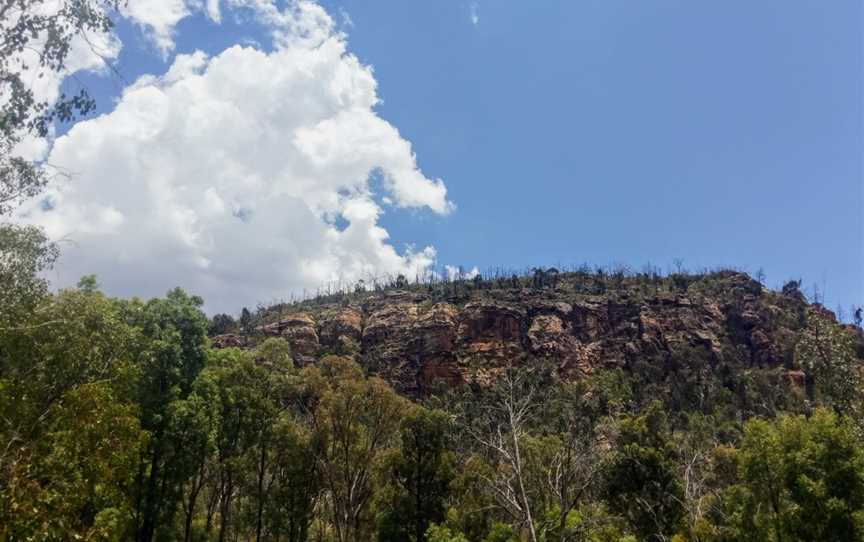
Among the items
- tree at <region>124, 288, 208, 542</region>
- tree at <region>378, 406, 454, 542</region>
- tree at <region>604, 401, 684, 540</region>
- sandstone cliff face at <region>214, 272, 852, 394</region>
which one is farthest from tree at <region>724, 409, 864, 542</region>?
sandstone cliff face at <region>214, 272, 852, 394</region>

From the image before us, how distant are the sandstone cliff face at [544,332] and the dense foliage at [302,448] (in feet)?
277

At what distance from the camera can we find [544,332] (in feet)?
413

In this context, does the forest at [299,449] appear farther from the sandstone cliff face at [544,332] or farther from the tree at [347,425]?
the sandstone cliff face at [544,332]

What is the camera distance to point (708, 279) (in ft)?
488

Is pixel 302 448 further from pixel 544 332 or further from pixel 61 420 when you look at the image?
pixel 544 332

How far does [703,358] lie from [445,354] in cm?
5425

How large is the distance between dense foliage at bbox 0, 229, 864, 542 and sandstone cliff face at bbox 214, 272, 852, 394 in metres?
84.3

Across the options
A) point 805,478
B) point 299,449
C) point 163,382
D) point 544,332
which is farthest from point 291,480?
point 544,332

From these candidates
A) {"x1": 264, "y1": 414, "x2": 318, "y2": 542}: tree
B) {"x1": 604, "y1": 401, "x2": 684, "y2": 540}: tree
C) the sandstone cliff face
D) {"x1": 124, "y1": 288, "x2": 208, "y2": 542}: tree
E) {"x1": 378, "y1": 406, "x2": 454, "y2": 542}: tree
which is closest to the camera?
{"x1": 124, "y1": 288, "x2": 208, "y2": 542}: tree

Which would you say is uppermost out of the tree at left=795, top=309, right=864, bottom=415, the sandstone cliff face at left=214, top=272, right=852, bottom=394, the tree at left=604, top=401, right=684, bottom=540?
the sandstone cliff face at left=214, top=272, right=852, bottom=394

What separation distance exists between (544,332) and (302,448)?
342 feet

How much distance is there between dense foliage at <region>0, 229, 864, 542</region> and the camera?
11547 mm

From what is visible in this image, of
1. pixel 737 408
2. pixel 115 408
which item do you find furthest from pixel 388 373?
pixel 115 408

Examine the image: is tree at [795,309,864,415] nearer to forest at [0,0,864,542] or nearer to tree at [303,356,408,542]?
forest at [0,0,864,542]
